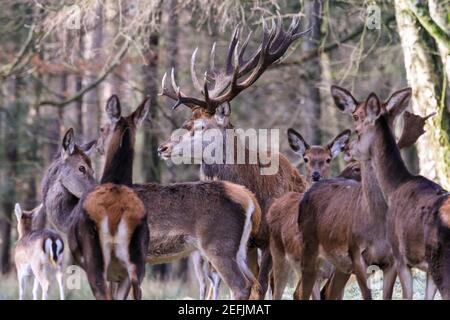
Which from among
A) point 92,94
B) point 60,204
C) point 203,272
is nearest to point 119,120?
point 60,204

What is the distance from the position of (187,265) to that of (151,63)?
5.29 meters

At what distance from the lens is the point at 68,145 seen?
1046 centimetres

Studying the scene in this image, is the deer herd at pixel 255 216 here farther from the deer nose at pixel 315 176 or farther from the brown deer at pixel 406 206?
the deer nose at pixel 315 176

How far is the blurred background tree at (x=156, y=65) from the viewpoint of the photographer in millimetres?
16344

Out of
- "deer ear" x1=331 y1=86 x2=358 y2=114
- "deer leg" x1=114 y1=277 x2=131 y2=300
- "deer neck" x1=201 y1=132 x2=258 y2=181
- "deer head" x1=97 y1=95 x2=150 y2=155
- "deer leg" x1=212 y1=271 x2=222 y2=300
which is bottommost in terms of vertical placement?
"deer leg" x1=212 y1=271 x2=222 y2=300

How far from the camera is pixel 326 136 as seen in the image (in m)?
21.6

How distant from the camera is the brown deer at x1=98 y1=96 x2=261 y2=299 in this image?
917cm

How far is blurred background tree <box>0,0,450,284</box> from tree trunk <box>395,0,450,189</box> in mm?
111

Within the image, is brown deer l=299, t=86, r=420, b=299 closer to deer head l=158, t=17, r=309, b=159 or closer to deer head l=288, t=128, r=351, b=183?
deer head l=158, t=17, r=309, b=159

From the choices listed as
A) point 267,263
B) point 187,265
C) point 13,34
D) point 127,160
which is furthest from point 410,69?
point 187,265

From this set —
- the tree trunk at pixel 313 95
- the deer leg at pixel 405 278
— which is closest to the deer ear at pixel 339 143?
the deer leg at pixel 405 278

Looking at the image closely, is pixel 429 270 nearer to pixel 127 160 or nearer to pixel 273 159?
pixel 127 160

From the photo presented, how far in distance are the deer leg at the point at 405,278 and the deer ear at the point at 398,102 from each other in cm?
151

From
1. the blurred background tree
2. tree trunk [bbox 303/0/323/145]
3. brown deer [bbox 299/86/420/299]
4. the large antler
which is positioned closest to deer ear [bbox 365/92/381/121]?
brown deer [bbox 299/86/420/299]
